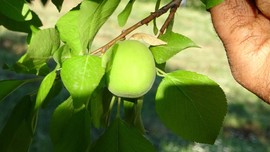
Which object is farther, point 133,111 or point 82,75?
point 133,111

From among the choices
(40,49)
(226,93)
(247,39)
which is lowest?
(226,93)

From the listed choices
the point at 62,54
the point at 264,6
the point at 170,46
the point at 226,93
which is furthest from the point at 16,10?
the point at 226,93

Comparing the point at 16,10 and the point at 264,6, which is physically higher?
the point at 16,10

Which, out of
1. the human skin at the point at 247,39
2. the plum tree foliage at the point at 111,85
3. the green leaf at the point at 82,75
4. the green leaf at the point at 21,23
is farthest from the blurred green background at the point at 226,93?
the green leaf at the point at 82,75

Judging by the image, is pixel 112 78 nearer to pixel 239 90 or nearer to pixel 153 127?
pixel 153 127

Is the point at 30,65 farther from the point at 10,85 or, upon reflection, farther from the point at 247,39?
the point at 247,39

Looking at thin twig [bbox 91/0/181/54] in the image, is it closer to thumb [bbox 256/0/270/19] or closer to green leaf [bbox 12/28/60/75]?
green leaf [bbox 12/28/60/75]
